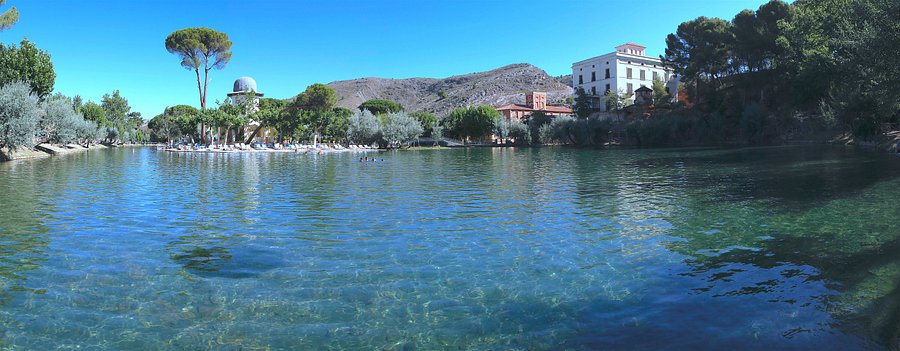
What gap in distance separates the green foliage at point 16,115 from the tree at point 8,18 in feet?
15.1

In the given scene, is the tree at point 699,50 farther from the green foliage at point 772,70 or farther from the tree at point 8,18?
the tree at point 8,18

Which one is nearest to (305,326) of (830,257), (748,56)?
(830,257)

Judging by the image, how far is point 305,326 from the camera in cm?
702

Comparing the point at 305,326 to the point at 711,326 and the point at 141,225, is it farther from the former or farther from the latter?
the point at 141,225

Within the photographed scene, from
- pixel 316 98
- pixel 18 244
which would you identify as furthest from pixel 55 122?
pixel 18 244

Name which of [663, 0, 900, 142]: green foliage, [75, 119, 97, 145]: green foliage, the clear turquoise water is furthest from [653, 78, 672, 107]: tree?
[75, 119, 97, 145]: green foliage

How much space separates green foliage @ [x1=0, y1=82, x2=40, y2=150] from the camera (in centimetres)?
4066

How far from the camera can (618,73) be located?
359 feet

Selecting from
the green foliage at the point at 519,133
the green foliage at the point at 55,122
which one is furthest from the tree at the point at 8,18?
the green foliage at the point at 519,133

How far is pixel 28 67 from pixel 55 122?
857cm

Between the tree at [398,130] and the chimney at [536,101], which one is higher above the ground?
the chimney at [536,101]

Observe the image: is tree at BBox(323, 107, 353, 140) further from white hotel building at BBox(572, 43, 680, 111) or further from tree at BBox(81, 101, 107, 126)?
white hotel building at BBox(572, 43, 680, 111)

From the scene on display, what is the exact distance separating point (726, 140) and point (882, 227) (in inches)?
2695

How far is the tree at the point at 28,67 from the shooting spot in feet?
150
